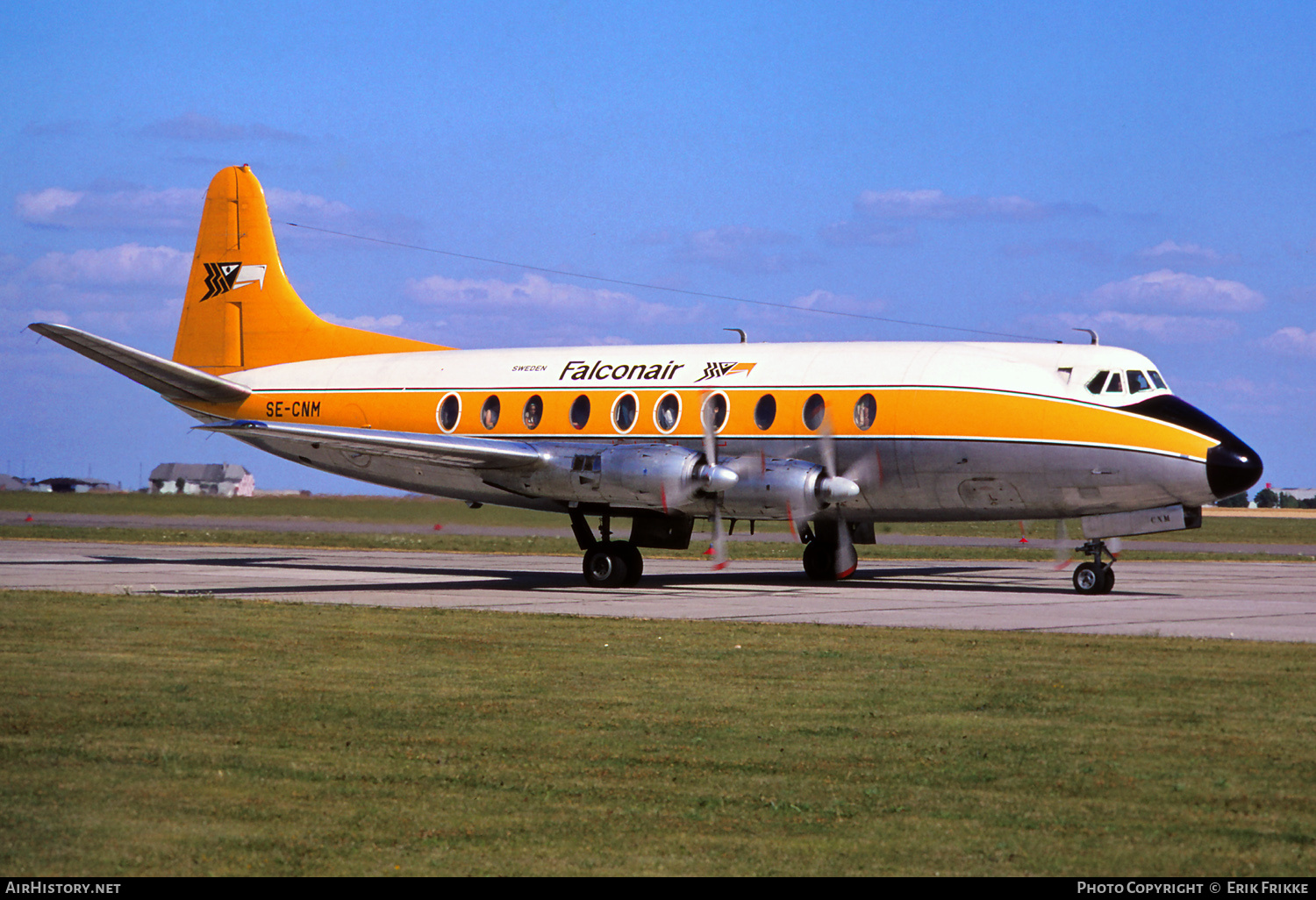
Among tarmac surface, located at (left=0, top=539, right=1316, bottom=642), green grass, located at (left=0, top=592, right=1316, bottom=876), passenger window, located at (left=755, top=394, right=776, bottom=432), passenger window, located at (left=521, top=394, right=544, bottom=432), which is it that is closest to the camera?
green grass, located at (left=0, top=592, right=1316, bottom=876)

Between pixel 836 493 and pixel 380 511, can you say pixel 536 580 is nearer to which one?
pixel 836 493

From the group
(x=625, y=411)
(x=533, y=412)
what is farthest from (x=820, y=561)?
(x=533, y=412)

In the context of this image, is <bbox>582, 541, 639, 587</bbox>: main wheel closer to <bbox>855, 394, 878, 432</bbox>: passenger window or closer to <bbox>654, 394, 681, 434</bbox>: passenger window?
<bbox>654, 394, 681, 434</bbox>: passenger window

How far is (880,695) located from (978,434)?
12.7m

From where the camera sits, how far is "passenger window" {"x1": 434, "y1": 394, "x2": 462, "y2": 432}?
30125 mm

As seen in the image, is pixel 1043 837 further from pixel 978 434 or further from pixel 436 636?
pixel 978 434

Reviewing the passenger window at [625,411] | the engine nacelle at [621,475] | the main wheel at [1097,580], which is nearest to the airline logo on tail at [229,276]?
the engine nacelle at [621,475]

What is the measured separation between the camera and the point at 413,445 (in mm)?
26828

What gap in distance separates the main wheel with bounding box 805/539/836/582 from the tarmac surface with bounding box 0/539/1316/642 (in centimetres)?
43

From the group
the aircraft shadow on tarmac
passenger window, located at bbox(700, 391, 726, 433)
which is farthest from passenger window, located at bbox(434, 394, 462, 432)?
passenger window, located at bbox(700, 391, 726, 433)

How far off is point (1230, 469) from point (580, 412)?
12.8m

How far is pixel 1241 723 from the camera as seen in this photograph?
1123 centimetres

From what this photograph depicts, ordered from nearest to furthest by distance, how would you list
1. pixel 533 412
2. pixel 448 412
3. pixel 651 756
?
1. pixel 651 756
2. pixel 533 412
3. pixel 448 412

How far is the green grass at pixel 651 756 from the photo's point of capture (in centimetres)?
730
